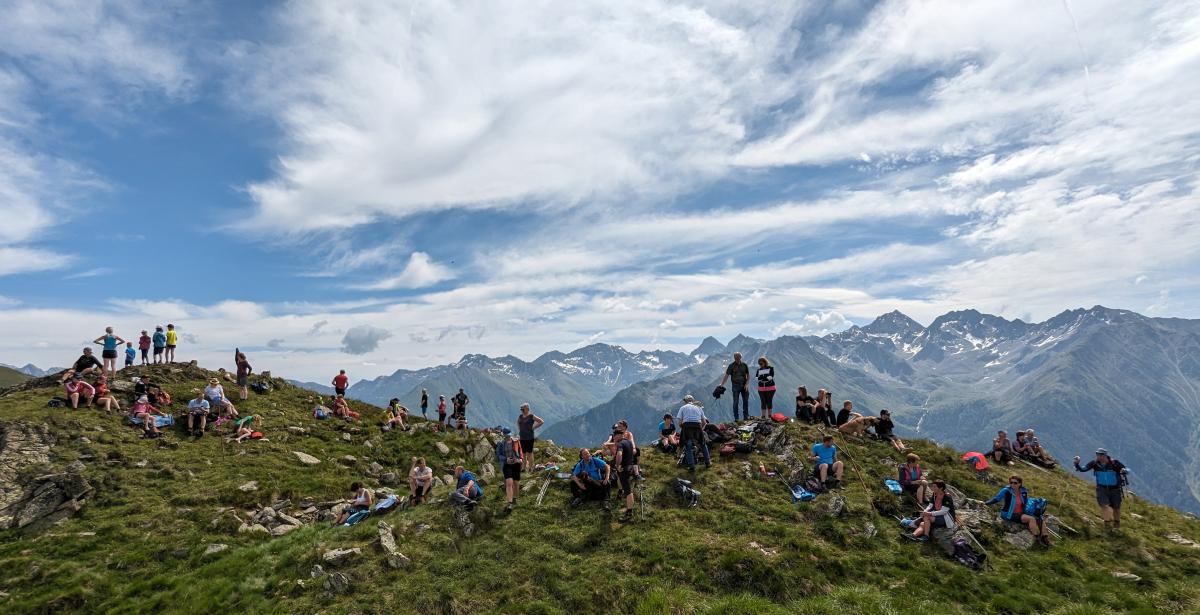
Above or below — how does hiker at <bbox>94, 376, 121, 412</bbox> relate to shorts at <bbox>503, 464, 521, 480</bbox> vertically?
above

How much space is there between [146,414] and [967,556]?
39.3 m

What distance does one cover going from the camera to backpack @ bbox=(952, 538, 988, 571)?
54.5 ft

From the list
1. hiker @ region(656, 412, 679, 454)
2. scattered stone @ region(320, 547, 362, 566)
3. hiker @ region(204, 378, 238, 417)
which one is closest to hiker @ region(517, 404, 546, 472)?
hiker @ region(656, 412, 679, 454)

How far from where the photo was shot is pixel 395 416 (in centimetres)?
3953

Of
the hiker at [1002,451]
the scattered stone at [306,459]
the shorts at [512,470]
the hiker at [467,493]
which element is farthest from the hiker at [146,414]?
the hiker at [1002,451]

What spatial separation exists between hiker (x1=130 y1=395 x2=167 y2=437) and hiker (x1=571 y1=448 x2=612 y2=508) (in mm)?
23958

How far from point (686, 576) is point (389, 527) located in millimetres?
10889

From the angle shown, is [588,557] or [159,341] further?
[159,341]

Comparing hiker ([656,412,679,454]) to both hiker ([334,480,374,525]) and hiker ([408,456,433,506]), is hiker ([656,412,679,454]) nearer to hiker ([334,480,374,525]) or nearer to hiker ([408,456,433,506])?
hiker ([408,456,433,506])

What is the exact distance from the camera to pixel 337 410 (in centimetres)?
3856

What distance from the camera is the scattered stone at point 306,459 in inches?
1136

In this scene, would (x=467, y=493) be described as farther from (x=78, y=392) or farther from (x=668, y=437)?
(x=78, y=392)

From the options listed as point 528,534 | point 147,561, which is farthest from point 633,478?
point 147,561

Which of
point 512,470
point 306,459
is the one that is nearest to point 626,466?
point 512,470
